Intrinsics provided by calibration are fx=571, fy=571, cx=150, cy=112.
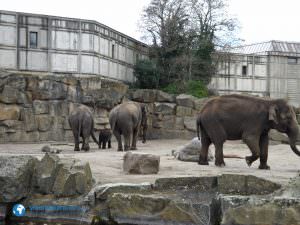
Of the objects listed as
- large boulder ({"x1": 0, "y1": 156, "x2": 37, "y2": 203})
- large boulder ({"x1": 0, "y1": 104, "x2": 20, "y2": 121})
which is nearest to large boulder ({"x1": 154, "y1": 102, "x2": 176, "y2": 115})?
large boulder ({"x1": 0, "y1": 104, "x2": 20, "y2": 121})

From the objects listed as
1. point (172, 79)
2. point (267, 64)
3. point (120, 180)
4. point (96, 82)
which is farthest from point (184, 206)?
point (267, 64)

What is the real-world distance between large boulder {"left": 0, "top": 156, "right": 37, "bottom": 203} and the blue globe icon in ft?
0.35

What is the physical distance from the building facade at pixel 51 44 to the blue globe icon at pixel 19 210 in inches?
1005

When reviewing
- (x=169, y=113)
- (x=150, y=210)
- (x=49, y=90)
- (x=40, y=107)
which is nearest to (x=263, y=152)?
(x=150, y=210)

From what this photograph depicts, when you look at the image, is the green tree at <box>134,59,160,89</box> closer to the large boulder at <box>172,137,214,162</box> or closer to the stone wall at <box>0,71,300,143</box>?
the stone wall at <box>0,71,300,143</box>

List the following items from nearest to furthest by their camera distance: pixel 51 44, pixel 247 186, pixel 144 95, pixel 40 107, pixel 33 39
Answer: pixel 247 186 → pixel 40 107 → pixel 144 95 → pixel 33 39 → pixel 51 44

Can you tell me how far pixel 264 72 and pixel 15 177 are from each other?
4403 centimetres

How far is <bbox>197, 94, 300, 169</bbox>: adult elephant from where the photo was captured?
12.5m

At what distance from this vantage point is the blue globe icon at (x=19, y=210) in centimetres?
911

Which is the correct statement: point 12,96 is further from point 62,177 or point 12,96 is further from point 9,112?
point 62,177

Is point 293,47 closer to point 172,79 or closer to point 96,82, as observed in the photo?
point 172,79

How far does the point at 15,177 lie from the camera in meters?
9.31

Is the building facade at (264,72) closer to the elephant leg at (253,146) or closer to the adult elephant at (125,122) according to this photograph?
the adult elephant at (125,122)

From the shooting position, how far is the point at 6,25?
110ft
